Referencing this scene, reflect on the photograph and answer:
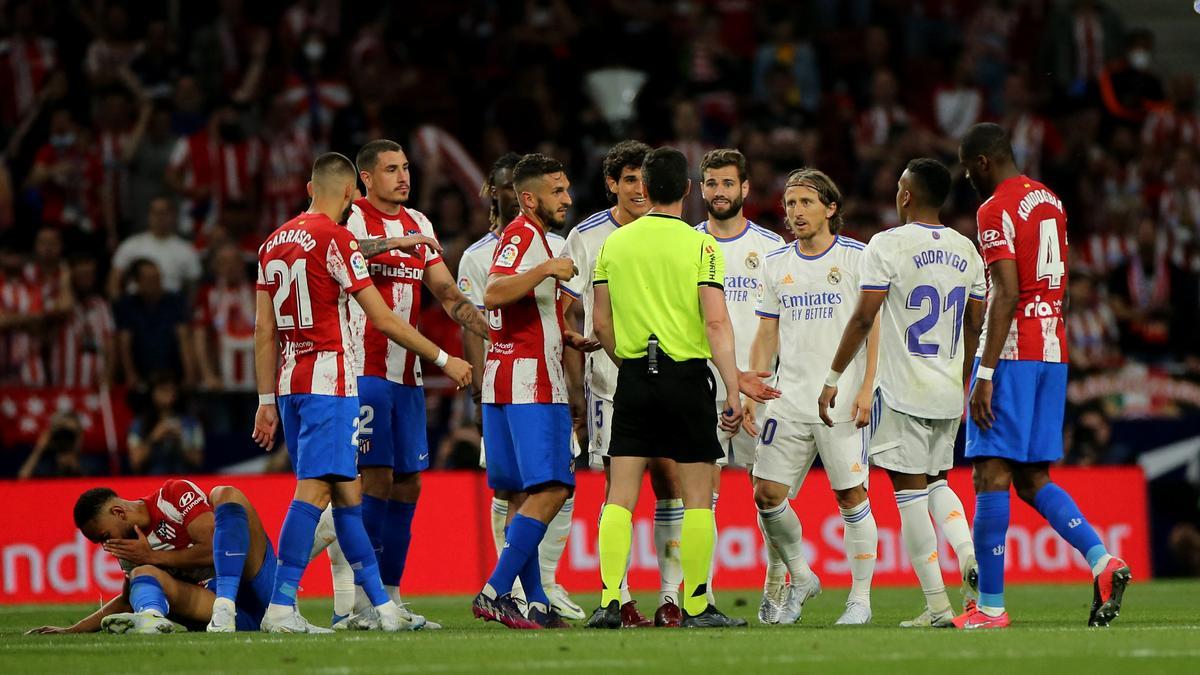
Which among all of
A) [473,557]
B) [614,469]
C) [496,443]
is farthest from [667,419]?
[473,557]

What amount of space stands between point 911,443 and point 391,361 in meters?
3.06

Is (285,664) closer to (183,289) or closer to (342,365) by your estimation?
(342,365)

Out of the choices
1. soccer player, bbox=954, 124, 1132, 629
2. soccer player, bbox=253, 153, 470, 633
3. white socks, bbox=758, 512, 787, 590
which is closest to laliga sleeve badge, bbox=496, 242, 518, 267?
soccer player, bbox=253, 153, 470, 633

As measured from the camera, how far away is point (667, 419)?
930cm

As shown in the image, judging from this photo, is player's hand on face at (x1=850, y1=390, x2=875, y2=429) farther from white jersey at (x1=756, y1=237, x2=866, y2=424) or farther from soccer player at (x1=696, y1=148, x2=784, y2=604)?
soccer player at (x1=696, y1=148, x2=784, y2=604)

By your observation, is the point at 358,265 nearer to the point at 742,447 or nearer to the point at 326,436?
the point at 326,436

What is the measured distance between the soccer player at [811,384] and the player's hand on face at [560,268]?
144 centimetres

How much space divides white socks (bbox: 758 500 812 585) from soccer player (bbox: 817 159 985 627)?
31.3 inches

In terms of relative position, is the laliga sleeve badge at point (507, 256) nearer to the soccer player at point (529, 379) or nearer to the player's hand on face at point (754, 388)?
the soccer player at point (529, 379)

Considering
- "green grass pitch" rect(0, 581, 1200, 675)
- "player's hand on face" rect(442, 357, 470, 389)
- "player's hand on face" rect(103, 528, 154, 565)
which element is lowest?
"green grass pitch" rect(0, 581, 1200, 675)

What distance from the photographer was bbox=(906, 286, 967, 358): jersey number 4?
973cm

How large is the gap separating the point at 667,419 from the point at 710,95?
1185 cm

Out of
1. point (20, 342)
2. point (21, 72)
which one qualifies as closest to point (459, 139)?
point (21, 72)

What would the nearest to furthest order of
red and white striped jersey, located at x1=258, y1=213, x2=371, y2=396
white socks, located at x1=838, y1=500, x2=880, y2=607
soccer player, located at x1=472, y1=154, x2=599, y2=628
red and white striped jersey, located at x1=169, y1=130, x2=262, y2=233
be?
1. red and white striped jersey, located at x1=258, y1=213, x2=371, y2=396
2. soccer player, located at x1=472, y1=154, x2=599, y2=628
3. white socks, located at x1=838, y1=500, x2=880, y2=607
4. red and white striped jersey, located at x1=169, y1=130, x2=262, y2=233
